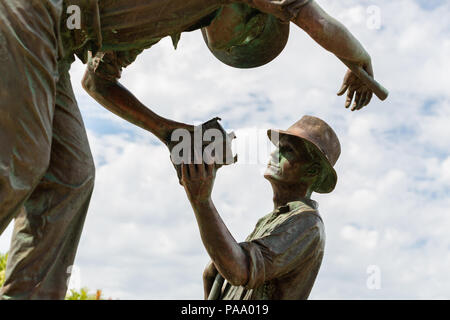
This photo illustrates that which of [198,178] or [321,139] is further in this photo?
[321,139]

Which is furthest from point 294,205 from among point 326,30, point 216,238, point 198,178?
point 326,30

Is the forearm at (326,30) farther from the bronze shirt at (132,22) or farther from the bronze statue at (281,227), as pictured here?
the bronze statue at (281,227)

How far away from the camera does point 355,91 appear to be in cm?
561

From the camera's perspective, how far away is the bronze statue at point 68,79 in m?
3.96

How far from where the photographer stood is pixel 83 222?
15.5 ft

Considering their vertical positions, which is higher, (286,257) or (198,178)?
(198,178)

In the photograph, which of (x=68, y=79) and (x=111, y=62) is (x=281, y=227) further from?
(x=68, y=79)

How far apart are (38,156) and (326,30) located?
1.92m

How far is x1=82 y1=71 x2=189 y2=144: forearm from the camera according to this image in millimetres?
5215

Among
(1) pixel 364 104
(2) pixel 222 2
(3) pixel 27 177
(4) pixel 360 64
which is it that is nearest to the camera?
(3) pixel 27 177

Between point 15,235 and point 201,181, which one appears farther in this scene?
point 201,181
